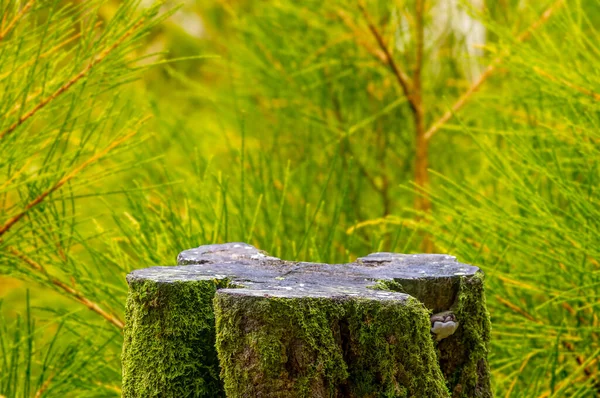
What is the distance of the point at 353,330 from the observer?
3.24 ft

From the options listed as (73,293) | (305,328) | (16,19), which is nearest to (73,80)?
(16,19)

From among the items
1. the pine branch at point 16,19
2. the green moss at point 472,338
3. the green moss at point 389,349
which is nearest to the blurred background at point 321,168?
the pine branch at point 16,19

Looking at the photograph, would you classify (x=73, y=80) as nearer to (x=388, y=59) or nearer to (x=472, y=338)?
(x=472, y=338)

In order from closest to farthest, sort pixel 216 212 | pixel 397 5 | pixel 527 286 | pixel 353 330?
1. pixel 353 330
2. pixel 527 286
3. pixel 216 212
4. pixel 397 5

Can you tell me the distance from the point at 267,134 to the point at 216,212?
56.0 inches

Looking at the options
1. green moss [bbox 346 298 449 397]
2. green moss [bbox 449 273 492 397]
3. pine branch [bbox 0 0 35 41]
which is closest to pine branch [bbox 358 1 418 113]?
pine branch [bbox 0 0 35 41]

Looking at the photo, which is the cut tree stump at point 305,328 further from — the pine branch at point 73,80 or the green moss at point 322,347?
the pine branch at point 73,80

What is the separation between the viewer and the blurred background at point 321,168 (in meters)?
1.42

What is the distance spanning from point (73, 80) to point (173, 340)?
549 millimetres

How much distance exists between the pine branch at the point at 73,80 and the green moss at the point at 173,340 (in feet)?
1.44

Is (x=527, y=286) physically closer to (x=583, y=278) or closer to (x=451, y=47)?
(x=583, y=278)

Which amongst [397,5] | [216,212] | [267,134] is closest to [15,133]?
[216,212]

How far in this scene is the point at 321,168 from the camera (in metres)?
2.70

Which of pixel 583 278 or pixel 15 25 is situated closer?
pixel 15 25
